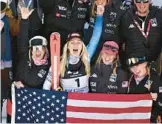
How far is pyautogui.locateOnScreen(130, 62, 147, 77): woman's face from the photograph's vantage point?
6188mm

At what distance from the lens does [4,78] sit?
21.7ft

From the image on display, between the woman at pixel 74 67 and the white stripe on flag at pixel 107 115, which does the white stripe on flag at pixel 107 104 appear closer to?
the white stripe on flag at pixel 107 115

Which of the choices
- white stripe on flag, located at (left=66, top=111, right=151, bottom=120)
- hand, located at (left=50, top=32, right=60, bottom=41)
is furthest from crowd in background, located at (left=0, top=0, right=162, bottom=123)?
white stripe on flag, located at (left=66, top=111, right=151, bottom=120)

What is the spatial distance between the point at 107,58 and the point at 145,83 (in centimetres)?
59

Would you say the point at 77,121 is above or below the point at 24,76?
below

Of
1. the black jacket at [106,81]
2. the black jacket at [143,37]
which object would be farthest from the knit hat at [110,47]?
the black jacket at [143,37]

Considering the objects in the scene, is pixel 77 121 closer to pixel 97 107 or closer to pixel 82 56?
pixel 97 107

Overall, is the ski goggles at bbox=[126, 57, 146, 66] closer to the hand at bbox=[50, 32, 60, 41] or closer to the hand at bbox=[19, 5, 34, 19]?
the hand at bbox=[50, 32, 60, 41]

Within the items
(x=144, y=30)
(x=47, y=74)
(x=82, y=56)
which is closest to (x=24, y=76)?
(x=47, y=74)

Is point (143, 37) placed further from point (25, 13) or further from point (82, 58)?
point (25, 13)

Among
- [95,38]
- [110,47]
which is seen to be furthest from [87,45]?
[110,47]

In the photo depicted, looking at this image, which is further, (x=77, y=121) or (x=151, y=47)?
(x=151, y=47)

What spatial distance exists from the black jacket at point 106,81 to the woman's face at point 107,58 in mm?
55

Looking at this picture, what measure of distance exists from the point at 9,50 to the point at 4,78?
1.34ft
